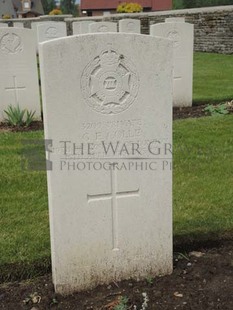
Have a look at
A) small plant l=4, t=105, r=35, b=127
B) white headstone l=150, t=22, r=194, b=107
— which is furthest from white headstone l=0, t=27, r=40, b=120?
white headstone l=150, t=22, r=194, b=107

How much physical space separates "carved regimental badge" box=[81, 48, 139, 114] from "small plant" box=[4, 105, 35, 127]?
4.55 m

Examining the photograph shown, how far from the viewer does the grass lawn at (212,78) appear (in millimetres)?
9034

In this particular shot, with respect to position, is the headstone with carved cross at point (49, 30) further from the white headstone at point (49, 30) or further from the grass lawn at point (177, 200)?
the grass lawn at point (177, 200)

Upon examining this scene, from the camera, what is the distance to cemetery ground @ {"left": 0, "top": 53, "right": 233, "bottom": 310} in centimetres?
275

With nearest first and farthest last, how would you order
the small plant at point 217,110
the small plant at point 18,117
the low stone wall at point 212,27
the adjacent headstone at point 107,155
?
the adjacent headstone at point 107,155 < the small plant at point 18,117 < the small plant at point 217,110 < the low stone wall at point 212,27

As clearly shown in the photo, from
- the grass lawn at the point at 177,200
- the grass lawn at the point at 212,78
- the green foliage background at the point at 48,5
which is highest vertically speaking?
the green foliage background at the point at 48,5

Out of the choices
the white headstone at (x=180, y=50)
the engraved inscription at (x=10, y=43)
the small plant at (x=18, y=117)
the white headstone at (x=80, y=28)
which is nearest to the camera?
the engraved inscription at (x=10, y=43)

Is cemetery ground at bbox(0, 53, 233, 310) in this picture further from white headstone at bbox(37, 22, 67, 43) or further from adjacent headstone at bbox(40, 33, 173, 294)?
white headstone at bbox(37, 22, 67, 43)

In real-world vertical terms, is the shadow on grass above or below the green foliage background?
below

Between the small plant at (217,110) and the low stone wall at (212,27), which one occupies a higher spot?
the low stone wall at (212,27)

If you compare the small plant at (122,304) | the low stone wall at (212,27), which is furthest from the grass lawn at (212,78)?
the small plant at (122,304)

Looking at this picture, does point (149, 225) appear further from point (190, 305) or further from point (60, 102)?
point (60, 102)

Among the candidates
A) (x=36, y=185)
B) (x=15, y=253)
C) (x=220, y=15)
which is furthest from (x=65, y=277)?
(x=220, y=15)

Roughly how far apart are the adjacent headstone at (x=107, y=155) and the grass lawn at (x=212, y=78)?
6.07 metres
